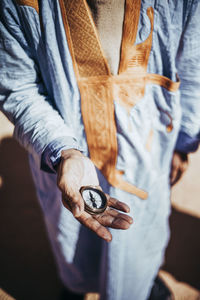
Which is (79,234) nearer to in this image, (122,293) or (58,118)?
(122,293)

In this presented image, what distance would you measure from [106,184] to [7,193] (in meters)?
1.85

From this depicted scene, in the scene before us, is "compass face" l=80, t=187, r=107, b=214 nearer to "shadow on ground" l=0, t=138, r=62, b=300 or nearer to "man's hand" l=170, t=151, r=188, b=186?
"man's hand" l=170, t=151, r=188, b=186

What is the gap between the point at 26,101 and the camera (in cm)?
91

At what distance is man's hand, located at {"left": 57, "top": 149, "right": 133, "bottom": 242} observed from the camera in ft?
2.39

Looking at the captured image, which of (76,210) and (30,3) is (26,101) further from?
(76,210)

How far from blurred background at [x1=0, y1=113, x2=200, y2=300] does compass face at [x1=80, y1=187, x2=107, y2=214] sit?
1327 mm

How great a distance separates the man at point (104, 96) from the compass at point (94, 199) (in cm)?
3

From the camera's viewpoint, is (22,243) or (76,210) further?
(22,243)

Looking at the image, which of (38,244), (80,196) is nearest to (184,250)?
(38,244)

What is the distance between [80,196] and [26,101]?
48 centimetres

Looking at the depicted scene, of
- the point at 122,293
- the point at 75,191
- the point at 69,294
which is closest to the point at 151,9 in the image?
the point at 75,191

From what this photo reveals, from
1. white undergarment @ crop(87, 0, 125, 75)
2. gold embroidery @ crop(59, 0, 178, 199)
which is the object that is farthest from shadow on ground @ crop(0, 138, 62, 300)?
white undergarment @ crop(87, 0, 125, 75)

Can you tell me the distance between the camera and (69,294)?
1676mm

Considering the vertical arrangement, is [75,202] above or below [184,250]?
above
